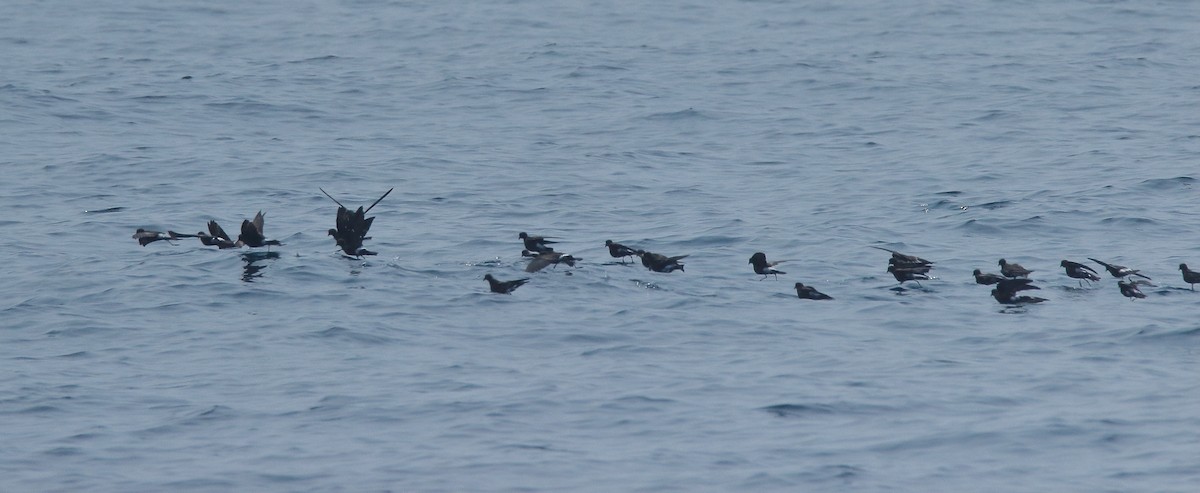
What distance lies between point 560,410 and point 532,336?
2.61 metres

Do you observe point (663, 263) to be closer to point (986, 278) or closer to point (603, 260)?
point (603, 260)

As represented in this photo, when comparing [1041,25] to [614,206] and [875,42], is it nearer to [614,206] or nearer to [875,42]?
[875,42]

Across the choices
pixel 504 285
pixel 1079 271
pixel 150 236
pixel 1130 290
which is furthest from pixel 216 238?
pixel 1130 290

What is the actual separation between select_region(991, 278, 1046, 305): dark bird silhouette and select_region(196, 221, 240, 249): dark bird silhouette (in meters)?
9.22

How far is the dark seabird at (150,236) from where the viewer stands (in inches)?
787

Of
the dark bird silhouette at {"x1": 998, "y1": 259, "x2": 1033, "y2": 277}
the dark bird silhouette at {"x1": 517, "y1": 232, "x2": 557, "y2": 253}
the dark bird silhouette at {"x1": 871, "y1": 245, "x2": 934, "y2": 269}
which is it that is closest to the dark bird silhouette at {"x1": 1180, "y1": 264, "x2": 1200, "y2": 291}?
the dark bird silhouette at {"x1": 998, "y1": 259, "x2": 1033, "y2": 277}

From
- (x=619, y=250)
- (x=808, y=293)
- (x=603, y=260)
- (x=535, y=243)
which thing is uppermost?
(x=535, y=243)

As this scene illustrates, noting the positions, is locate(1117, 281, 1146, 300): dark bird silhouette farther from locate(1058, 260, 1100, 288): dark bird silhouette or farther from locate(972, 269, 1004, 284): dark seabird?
locate(972, 269, 1004, 284): dark seabird

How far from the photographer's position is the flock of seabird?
55.9 feet

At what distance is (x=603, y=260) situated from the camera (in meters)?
19.8

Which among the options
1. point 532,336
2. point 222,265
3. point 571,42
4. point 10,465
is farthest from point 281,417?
point 571,42

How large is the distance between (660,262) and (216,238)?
5652mm

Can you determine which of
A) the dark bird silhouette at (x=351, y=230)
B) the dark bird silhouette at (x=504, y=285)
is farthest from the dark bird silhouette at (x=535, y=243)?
the dark bird silhouette at (x=351, y=230)

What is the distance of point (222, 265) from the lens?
19297mm
